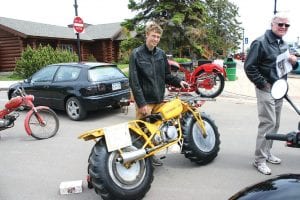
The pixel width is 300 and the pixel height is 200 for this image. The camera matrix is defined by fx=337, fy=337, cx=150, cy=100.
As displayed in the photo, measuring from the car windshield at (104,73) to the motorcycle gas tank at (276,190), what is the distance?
6.72 m

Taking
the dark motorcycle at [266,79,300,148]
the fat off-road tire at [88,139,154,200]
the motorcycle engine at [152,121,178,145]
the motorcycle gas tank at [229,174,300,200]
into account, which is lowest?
the fat off-road tire at [88,139,154,200]

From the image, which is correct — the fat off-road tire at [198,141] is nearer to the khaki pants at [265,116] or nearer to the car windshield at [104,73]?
the khaki pants at [265,116]

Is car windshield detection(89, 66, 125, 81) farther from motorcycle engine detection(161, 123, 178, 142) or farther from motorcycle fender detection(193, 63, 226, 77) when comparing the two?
motorcycle engine detection(161, 123, 178, 142)

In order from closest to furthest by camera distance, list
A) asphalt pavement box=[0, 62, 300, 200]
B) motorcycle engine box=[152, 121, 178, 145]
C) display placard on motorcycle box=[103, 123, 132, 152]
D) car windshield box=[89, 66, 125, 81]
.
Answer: display placard on motorcycle box=[103, 123, 132, 152], asphalt pavement box=[0, 62, 300, 200], motorcycle engine box=[152, 121, 178, 145], car windshield box=[89, 66, 125, 81]

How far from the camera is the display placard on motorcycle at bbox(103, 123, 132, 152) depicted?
3832 mm

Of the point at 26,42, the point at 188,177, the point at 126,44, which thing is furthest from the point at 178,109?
the point at 26,42

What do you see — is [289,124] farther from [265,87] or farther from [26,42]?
[26,42]

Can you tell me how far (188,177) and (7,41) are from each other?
27.7 metres

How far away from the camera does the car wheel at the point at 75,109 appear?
27.3ft

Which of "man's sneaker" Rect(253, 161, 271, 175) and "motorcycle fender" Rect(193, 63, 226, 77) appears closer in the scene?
"man's sneaker" Rect(253, 161, 271, 175)

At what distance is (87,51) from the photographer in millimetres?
38000

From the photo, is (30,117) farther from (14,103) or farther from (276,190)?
(276,190)

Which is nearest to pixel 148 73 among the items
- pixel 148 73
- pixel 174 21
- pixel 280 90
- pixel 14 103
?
pixel 148 73

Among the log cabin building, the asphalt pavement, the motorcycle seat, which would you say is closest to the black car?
the asphalt pavement
